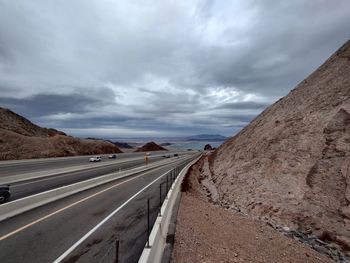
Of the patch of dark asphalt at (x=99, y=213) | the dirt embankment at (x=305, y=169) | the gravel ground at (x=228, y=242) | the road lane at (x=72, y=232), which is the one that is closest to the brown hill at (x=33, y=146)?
the dirt embankment at (x=305, y=169)

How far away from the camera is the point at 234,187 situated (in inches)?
898

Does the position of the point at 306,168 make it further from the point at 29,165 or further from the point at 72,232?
the point at 29,165

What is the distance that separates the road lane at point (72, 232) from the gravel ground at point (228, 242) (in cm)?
164

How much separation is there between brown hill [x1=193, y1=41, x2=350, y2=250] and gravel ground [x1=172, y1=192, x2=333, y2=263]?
3.09 metres

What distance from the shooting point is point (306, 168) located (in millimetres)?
18531

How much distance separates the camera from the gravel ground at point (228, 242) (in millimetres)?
8297

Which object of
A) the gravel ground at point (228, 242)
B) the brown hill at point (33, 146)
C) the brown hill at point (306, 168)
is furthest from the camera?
the brown hill at point (33, 146)

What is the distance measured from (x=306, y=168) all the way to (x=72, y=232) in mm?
16940

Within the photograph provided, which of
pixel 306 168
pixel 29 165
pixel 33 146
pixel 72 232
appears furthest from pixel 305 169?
pixel 33 146

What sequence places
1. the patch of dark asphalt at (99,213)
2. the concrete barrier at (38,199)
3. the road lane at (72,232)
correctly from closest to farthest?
1. the road lane at (72,232)
2. the concrete barrier at (38,199)
3. the patch of dark asphalt at (99,213)

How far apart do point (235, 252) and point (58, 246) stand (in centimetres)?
609

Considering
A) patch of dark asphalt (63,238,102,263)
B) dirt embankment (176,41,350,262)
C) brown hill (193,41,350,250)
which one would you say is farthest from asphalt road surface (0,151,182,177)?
patch of dark asphalt (63,238,102,263)

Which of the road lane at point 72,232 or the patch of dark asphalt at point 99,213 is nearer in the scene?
the road lane at point 72,232

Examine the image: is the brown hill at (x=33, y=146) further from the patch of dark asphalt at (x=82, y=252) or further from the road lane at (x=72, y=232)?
the patch of dark asphalt at (x=82, y=252)
